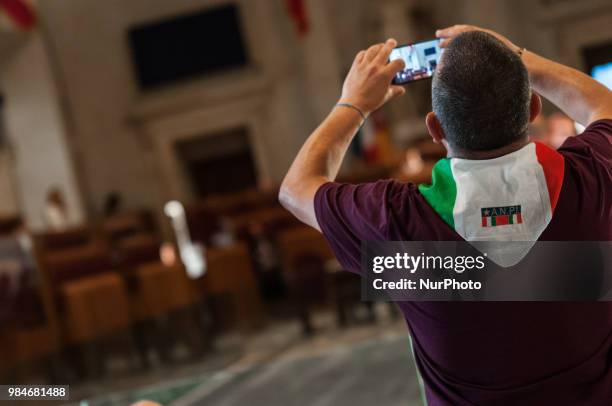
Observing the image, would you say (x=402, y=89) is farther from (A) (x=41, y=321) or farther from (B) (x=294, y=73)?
(B) (x=294, y=73)

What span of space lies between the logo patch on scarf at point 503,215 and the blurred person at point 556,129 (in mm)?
1218

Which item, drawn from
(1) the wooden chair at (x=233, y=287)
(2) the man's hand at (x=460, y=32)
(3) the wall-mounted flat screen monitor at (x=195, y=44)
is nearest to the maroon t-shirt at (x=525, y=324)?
(2) the man's hand at (x=460, y=32)

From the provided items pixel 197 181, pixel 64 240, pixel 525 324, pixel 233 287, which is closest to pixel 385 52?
pixel 525 324

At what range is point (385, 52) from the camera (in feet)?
3.17

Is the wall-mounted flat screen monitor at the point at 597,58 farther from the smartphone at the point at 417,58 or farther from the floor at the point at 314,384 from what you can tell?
the smartphone at the point at 417,58

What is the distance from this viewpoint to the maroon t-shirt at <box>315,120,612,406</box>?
81cm

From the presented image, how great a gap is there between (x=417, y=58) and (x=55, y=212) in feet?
32.3

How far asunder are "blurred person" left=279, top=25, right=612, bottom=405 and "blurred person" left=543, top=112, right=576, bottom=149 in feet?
3.85

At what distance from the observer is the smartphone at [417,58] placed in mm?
976

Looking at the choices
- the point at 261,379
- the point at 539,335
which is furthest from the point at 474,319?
the point at 261,379

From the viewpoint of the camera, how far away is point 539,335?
0.82 m

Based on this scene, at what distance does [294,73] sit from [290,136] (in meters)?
0.89

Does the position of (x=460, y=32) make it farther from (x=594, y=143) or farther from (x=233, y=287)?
(x=233, y=287)

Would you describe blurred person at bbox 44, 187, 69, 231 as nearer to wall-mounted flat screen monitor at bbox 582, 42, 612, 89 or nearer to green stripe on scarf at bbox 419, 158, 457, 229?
wall-mounted flat screen monitor at bbox 582, 42, 612, 89
